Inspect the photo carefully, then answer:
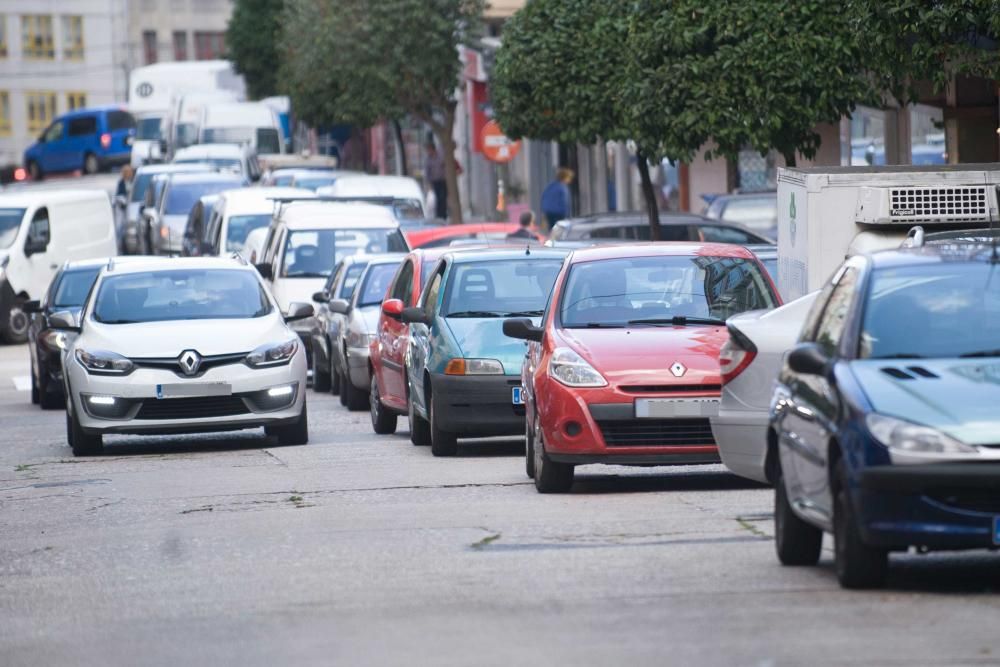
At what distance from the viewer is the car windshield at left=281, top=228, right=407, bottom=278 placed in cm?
2698

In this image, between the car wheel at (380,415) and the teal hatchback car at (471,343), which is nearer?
the teal hatchback car at (471,343)

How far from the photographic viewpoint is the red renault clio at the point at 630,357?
13109mm

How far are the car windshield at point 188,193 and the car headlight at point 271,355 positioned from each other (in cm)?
2613

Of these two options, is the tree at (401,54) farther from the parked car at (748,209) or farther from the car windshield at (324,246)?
the car windshield at (324,246)

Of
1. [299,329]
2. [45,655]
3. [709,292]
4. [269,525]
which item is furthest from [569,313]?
[299,329]

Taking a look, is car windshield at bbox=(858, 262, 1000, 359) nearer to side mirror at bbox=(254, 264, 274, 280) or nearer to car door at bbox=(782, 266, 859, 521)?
car door at bbox=(782, 266, 859, 521)

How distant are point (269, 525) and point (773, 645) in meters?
4.93

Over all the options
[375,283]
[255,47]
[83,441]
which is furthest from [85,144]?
[83,441]

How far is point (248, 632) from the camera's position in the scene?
8555 millimetres

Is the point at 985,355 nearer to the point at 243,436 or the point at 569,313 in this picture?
the point at 569,313

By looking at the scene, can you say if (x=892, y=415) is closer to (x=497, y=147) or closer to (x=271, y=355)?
(x=271, y=355)

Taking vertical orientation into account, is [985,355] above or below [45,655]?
above

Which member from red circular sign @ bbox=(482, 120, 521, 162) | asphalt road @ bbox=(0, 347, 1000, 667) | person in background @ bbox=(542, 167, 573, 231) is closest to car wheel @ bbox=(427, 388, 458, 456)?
asphalt road @ bbox=(0, 347, 1000, 667)

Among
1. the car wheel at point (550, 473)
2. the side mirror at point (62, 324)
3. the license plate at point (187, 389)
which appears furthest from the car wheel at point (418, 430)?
the car wheel at point (550, 473)
